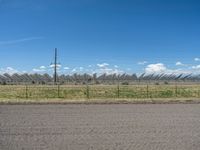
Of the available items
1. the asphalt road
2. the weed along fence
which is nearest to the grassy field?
the weed along fence

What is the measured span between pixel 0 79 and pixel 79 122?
275 ft

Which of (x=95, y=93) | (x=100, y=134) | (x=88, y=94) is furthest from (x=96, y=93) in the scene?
(x=100, y=134)

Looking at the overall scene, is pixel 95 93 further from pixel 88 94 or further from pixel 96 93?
pixel 88 94

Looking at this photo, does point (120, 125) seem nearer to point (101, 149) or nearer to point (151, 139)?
point (151, 139)

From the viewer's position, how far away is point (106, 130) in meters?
10.8

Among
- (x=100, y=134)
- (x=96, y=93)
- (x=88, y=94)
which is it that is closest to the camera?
(x=100, y=134)

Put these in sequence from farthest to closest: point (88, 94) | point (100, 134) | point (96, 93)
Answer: point (96, 93) → point (88, 94) → point (100, 134)

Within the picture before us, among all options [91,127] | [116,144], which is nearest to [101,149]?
[116,144]

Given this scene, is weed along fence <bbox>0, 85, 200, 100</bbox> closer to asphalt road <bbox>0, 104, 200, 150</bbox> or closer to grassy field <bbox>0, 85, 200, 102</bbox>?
grassy field <bbox>0, 85, 200, 102</bbox>

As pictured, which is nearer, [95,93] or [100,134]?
[100,134]

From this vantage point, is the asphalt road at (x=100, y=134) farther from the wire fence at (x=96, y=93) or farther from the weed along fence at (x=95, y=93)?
the wire fence at (x=96, y=93)

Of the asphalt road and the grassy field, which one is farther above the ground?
the grassy field

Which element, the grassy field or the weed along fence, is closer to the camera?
the grassy field

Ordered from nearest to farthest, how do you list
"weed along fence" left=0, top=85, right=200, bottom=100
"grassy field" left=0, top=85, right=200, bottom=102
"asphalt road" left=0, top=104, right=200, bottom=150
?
"asphalt road" left=0, top=104, right=200, bottom=150
"grassy field" left=0, top=85, right=200, bottom=102
"weed along fence" left=0, top=85, right=200, bottom=100
